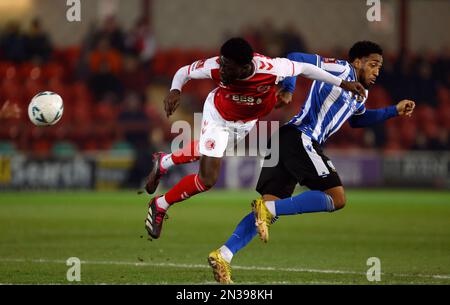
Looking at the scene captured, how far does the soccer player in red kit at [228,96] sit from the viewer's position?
296 inches

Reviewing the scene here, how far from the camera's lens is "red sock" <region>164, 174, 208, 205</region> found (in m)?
8.10

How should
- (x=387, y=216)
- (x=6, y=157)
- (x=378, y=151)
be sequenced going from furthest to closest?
(x=378, y=151), (x=6, y=157), (x=387, y=216)

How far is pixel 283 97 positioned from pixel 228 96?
0.47 metres

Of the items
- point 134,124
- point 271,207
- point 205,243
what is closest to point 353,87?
point 271,207

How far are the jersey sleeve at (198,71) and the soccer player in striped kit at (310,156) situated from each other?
2.12 ft

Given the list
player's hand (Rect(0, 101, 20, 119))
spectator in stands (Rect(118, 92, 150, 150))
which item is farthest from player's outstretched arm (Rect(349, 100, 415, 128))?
spectator in stands (Rect(118, 92, 150, 150))

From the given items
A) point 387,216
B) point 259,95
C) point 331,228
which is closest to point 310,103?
point 259,95

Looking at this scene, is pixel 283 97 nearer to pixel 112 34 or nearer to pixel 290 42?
pixel 112 34

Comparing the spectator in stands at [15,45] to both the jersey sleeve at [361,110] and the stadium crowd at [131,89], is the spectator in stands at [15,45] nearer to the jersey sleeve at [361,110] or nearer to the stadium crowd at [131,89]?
the stadium crowd at [131,89]

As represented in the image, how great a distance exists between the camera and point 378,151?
2178cm

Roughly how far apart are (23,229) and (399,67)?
45.3 ft

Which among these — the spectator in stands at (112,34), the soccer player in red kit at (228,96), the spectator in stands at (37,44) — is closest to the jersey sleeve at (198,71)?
the soccer player in red kit at (228,96)

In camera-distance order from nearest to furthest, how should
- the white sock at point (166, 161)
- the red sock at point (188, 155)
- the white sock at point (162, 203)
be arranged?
the white sock at point (162, 203), the red sock at point (188, 155), the white sock at point (166, 161)

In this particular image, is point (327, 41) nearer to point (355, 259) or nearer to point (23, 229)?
point (23, 229)
